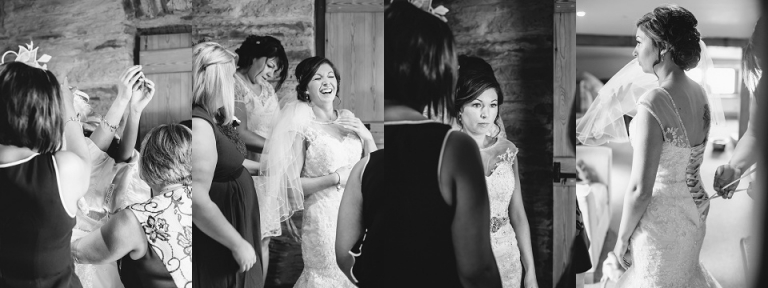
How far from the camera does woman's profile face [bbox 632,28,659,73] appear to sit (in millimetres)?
2877

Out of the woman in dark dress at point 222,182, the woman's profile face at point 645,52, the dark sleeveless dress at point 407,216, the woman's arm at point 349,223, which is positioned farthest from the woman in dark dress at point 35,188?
the woman's profile face at point 645,52

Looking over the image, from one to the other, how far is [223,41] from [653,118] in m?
2.02

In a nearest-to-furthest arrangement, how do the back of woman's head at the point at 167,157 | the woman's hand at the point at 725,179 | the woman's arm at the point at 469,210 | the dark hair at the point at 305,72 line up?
the woman's arm at the point at 469,210, the woman's hand at the point at 725,179, the dark hair at the point at 305,72, the back of woman's head at the point at 167,157

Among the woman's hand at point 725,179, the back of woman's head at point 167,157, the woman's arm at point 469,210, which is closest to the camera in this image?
the woman's arm at point 469,210

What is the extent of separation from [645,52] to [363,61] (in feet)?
4.15

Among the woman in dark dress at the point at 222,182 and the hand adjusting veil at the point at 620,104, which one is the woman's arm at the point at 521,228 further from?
the woman in dark dress at the point at 222,182

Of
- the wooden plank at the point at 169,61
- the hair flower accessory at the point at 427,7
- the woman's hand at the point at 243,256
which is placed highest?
the hair flower accessory at the point at 427,7

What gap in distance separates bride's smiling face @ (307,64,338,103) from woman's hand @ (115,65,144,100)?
0.92 m

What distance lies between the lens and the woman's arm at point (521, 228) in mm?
2887

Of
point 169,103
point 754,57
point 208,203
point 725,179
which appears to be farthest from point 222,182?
point 754,57

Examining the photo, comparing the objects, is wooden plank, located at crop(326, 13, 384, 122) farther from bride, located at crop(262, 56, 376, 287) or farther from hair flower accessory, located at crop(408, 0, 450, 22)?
hair flower accessory, located at crop(408, 0, 450, 22)

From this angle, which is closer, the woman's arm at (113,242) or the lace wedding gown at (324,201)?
the lace wedding gown at (324,201)

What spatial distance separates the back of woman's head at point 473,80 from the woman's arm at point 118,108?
1614 millimetres

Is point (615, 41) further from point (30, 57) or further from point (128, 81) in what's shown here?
point (30, 57)
